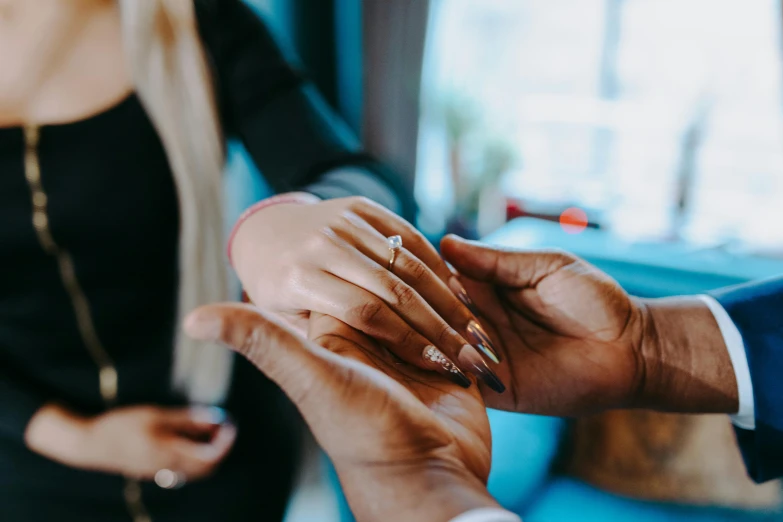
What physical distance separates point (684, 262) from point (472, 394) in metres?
1.36

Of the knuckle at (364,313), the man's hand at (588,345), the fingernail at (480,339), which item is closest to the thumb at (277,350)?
the knuckle at (364,313)

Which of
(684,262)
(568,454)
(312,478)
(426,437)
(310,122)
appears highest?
(310,122)

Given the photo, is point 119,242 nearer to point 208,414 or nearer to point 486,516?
point 208,414

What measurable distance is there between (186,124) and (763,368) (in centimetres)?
89

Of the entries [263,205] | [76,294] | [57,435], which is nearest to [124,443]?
[57,435]

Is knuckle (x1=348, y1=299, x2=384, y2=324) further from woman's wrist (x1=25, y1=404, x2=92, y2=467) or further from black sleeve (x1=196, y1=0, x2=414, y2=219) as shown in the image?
woman's wrist (x1=25, y1=404, x2=92, y2=467)

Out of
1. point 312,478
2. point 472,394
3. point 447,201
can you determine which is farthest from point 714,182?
point 472,394

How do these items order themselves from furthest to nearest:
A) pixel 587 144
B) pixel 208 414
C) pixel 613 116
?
pixel 587 144, pixel 613 116, pixel 208 414

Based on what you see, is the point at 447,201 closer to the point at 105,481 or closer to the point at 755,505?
the point at 755,505

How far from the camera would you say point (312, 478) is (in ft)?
6.08

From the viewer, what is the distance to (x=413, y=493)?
1.53 ft

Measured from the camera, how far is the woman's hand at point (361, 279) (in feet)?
1.99

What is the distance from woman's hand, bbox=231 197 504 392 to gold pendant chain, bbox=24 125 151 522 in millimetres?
340

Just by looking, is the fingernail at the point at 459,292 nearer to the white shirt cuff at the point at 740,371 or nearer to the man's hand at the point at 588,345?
the man's hand at the point at 588,345
